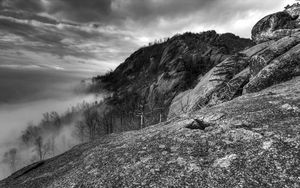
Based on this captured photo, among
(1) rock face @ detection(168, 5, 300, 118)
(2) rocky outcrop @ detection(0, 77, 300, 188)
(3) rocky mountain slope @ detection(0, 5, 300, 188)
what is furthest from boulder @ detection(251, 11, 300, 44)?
(2) rocky outcrop @ detection(0, 77, 300, 188)

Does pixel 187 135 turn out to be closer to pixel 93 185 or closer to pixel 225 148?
pixel 225 148

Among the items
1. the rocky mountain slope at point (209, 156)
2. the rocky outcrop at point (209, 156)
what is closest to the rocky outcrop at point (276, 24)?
the rocky mountain slope at point (209, 156)

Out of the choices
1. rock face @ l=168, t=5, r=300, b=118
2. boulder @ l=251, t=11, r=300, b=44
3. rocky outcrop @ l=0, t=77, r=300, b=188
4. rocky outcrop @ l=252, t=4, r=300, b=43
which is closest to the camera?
rocky outcrop @ l=0, t=77, r=300, b=188

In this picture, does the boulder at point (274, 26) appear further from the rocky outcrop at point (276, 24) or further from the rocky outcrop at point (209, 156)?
the rocky outcrop at point (209, 156)

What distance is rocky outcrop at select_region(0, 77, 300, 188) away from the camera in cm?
1146

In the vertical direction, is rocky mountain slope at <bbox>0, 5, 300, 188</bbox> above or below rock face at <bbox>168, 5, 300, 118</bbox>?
below

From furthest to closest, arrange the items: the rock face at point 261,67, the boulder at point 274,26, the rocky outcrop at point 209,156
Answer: the boulder at point 274,26 < the rock face at point 261,67 < the rocky outcrop at point 209,156

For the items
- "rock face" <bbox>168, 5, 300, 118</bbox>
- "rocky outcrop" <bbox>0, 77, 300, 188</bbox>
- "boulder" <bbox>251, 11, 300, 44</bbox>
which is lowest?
"rocky outcrop" <bbox>0, 77, 300, 188</bbox>

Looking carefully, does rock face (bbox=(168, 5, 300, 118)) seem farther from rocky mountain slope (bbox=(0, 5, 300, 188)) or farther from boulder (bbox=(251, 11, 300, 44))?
rocky mountain slope (bbox=(0, 5, 300, 188))

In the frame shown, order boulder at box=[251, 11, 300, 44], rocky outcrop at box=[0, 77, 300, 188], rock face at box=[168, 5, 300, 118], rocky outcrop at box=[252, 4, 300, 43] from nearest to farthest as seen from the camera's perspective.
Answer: rocky outcrop at box=[0, 77, 300, 188] → rock face at box=[168, 5, 300, 118] → boulder at box=[251, 11, 300, 44] → rocky outcrop at box=[252, 4, 300, 43]

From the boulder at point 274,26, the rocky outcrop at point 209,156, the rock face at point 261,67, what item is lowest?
the rocky outcrop at point 209,156

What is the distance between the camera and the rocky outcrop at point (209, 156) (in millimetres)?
11461

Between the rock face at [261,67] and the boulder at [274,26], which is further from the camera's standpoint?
the boulder at [274,26]

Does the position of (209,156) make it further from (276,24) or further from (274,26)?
(276,24)
